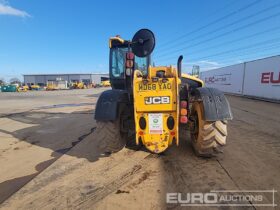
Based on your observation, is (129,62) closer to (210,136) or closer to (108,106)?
(108,106)

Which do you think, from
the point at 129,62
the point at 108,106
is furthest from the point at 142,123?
the point at 129,62

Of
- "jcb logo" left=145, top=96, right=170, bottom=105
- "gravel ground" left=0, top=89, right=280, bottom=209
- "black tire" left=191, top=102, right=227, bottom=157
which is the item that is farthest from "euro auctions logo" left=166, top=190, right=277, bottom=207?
"jcb logo" left=145, top=96, right=170, bottom=105

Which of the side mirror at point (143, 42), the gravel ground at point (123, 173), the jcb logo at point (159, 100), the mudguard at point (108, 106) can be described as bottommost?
the gravel ground at point (123, 173)

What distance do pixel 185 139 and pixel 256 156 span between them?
170 cm

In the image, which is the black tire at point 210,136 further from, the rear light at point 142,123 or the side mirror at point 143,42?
the side mirror at point 143,42

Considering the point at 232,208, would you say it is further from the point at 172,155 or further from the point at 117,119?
the point at 117,119

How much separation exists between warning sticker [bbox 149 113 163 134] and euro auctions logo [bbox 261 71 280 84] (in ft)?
48.8

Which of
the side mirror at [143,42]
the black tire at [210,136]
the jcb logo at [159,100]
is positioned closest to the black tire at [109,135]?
the jcb logo at [159,100]

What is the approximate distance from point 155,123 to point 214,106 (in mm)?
1114

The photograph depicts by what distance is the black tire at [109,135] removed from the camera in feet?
14.1

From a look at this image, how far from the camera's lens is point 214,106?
3.95m

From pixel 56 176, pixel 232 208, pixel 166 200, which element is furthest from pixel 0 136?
pixel 232 208

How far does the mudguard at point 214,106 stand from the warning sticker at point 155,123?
822 mm

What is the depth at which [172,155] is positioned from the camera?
453 cm
